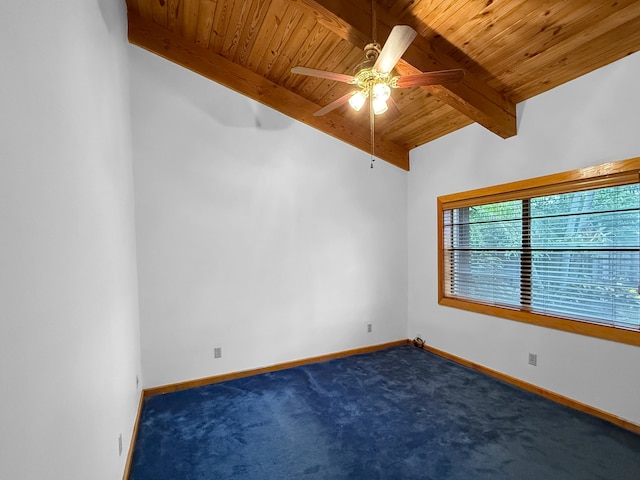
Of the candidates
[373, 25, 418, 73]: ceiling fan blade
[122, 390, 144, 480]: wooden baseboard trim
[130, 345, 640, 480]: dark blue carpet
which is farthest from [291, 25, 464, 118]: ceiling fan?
[122, 390, 144, 480]: wooden baseboard trim

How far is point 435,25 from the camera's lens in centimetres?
237

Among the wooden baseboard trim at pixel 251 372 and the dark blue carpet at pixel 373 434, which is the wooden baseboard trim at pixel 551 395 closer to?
the dark blue carpet at pixel 373 434

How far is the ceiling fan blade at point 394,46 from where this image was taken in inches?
64.2

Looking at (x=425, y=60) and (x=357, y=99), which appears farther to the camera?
(x=425, y=60)

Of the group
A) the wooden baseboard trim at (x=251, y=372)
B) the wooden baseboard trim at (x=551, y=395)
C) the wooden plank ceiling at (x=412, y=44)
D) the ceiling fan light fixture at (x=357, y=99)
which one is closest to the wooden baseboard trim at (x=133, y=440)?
the wooden baseboard trim at (x=251, y=372)

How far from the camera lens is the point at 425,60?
2518mm

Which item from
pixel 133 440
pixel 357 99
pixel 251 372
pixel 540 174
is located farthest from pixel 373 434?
pixel 540 174

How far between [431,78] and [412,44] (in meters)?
0.67

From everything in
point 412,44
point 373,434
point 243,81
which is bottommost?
point 373,434

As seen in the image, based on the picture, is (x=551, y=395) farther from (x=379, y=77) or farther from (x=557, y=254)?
(x=379, y=77)

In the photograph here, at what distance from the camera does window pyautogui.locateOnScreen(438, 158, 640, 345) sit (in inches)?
94.8

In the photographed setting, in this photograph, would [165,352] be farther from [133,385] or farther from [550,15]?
[550,15]

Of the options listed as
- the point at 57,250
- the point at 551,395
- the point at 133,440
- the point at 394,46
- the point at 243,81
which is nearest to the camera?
the point at 57,250

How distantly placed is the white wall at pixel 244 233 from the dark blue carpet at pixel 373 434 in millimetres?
570
